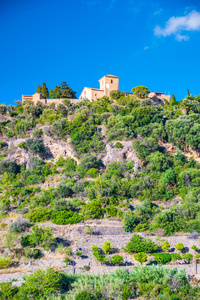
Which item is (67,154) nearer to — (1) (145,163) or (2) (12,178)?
(2) (12,178)

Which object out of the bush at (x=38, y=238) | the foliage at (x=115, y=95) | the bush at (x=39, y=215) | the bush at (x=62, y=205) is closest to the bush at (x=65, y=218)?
the bush at (x=62, y=205)

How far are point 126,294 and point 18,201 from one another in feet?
59.9

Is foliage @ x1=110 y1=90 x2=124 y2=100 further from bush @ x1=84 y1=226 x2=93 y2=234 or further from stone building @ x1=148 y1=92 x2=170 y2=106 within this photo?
bush @ x1=84 y1=226 x2=93 y2=234

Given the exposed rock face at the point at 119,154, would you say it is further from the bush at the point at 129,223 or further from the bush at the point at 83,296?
the bush at the point at 83,296

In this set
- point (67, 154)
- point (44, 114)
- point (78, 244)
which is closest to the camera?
point (78, 244)

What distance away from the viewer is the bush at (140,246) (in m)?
23.7

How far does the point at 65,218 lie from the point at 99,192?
4.76 metres

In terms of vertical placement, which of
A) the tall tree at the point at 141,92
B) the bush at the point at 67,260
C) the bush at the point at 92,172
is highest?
the tall tree at the point at 141,92

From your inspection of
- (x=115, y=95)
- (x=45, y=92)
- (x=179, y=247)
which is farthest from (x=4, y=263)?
(x=45, y=92)

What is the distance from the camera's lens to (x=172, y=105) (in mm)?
54969

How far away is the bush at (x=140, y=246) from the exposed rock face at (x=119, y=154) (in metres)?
14.2

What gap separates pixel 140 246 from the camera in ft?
78.0

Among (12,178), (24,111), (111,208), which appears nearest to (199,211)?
(111,208)

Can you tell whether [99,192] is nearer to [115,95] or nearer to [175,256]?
[175,256]
